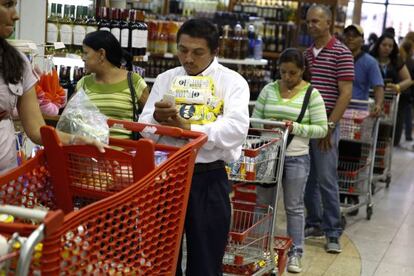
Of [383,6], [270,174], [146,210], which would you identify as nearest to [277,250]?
[270,174]

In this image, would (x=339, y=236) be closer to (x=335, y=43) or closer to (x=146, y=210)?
(x=335, y=43)

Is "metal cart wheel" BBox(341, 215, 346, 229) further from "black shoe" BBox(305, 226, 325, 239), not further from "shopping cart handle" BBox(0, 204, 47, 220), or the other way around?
"shopping cart handle" BBox(0, 204, 47, 220)

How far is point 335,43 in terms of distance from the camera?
5898mm

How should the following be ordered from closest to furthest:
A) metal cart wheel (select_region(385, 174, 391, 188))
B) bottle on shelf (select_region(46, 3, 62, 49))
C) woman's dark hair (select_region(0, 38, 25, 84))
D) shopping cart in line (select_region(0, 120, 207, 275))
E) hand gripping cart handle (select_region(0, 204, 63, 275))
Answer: hand gripping cart handle (select_region(0, 204, 63, 275)), shopping cart in line (select_region(0, 120, 207, 275)), woman's dark hair (select_region(0, 38, 25, 84)), bottle on shelf (select_region(46, 3, 62, 49)), metal cart wheel (select_region(385, 174, 391, 188))

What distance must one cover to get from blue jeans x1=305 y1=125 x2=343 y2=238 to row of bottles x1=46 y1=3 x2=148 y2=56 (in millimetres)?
1554

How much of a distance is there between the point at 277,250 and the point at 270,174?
1.57 feet

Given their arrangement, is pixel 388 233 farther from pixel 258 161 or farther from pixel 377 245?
pixel 258 161

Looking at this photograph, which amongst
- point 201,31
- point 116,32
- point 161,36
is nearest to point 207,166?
point 201,31

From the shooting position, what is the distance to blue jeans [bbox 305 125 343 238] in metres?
5.89

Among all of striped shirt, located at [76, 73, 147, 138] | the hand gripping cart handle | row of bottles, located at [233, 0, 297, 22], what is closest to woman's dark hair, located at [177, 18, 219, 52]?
striped shirt, located at [76, 73, 147, 138]

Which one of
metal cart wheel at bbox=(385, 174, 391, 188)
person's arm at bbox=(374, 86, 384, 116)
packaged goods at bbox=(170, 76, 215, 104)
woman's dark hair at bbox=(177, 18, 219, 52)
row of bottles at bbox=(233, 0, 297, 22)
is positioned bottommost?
metal cart wheel at bbox=(385, 174, 391, 188)

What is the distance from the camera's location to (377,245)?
248 inches

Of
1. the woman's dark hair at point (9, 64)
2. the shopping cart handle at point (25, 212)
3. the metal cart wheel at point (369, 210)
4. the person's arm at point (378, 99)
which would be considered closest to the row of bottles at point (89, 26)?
the woman's dark hair at point (9, 64)

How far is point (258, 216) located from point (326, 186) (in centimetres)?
131
